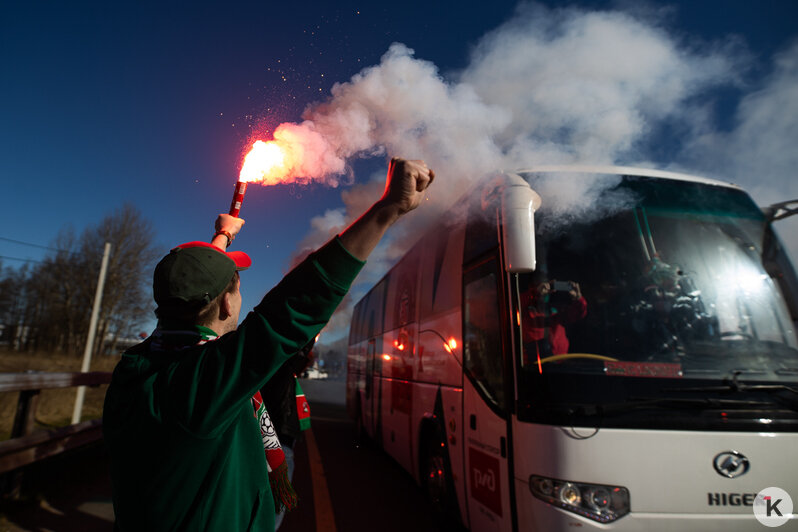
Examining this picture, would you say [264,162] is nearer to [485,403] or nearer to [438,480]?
[485,403]

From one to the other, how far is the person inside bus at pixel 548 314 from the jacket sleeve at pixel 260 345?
91.0 inches

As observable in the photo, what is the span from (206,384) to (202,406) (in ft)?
0.16

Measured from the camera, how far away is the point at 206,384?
1.04m

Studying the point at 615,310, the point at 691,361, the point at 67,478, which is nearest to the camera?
the point at 691,361

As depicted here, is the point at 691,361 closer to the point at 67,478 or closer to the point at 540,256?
the point at 540,256

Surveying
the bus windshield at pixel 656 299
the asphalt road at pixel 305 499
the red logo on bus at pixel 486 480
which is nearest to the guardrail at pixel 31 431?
the asphalt road at pixel 305 499

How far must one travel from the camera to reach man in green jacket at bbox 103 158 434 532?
3.43 ft

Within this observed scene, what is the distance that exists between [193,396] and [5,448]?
4.21 metres

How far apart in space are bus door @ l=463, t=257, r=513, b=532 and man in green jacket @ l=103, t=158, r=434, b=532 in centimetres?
234

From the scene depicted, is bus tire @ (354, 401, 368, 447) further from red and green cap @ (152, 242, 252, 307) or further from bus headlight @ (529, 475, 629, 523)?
red and green cap @ (152, 242, 252, 307)

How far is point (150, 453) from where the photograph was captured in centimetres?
110

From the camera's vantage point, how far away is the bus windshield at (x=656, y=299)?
2867 mm

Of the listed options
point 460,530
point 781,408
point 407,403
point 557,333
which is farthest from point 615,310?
point 407,403

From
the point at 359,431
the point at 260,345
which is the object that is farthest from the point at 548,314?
the point at 359,431
